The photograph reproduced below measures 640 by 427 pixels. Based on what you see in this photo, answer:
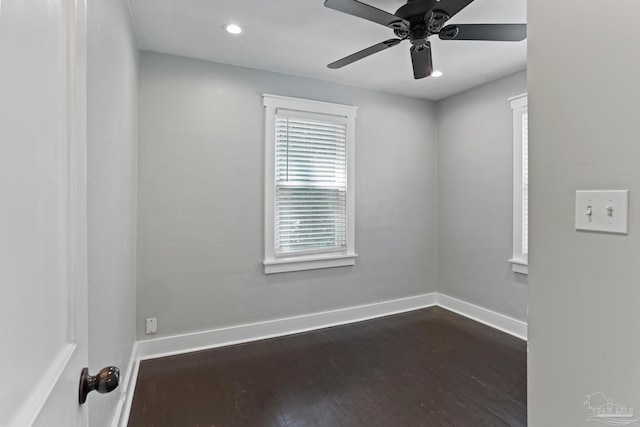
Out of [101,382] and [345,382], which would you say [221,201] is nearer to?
[345,382]

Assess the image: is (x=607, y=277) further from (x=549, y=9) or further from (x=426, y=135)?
(x=426, y=135)

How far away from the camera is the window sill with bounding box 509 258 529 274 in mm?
3086

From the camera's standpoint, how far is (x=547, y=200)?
1.15 meters

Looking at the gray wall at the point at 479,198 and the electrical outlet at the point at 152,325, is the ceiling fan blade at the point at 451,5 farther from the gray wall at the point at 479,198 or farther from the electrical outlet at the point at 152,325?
the electrical outlet at the point at 152,325

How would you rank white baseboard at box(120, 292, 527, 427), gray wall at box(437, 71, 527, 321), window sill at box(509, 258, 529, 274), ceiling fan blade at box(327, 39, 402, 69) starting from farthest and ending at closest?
gray wall at box(437, 71, 527, 321) < window sill at box(509, 258, 529, 274) < white baseboard at box(120, 292, 527, 427) < ceiling fan blade at box(327, 39, 402, 69)

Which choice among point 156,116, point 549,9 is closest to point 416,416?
point 549,9

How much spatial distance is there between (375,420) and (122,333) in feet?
5.38

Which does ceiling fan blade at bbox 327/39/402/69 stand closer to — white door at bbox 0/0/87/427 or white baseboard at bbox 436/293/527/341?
white door at bbox 0/0/87/427

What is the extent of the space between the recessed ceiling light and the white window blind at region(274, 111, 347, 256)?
0.86m

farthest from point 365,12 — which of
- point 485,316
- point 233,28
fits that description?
point 485,316

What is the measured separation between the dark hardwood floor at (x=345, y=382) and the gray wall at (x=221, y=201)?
417 mm

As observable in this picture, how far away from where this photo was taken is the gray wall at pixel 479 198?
327 cm

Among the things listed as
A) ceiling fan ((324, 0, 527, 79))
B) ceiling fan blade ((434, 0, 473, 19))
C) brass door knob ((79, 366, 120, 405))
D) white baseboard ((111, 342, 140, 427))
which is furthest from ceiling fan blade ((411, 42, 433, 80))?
white baseboard ((111, 342, 140, 427))

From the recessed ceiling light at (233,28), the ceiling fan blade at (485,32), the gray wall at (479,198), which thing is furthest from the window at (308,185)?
the ceiling fan blade at (485,32)
